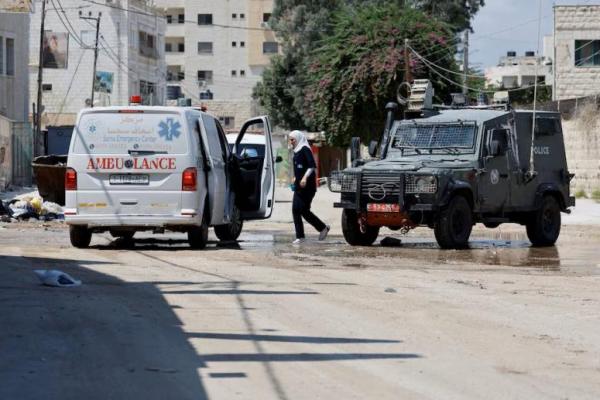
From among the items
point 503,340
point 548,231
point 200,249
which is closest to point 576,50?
point 548,231

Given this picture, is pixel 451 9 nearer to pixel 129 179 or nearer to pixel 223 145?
pixel 223 145

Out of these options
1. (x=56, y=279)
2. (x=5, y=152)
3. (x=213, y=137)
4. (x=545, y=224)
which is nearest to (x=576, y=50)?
(x=5, y=152)

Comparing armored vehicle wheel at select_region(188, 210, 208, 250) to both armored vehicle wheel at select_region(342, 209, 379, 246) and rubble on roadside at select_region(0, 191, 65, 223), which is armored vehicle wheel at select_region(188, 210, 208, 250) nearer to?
armored vehicle wheel at select_region(342, 209, 379, 246)

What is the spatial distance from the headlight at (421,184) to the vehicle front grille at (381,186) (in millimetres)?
121

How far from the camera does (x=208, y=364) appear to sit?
332 inches

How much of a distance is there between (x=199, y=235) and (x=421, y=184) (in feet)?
10.7

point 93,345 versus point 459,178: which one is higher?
point 459,178

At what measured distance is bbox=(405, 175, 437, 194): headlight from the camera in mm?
18969

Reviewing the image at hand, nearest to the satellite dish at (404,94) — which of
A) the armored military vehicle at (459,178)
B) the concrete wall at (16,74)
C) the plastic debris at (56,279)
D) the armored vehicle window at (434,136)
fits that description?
the armored military vehicle at (459,178)

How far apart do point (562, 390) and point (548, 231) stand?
1384 cm

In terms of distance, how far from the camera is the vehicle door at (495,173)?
20.0m

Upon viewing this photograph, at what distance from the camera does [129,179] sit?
59.8 ft

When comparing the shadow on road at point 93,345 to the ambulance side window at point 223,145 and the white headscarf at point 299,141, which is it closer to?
the ambulance side window at point 223,145

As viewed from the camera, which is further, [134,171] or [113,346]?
[134,171]
